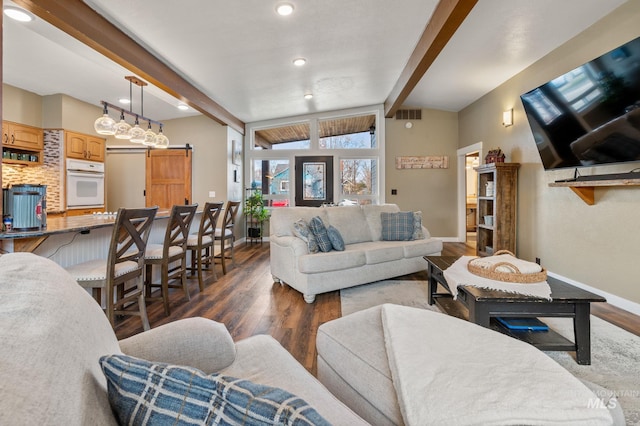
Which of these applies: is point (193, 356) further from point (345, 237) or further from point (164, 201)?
point (164, 201)

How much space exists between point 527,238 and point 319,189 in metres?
4.14

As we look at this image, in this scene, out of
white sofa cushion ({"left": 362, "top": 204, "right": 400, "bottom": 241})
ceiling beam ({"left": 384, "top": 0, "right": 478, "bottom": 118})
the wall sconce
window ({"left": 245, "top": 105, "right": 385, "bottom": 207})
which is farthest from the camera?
window ({"left": 245, "top": 105, "right": 385, "bottom": 207})

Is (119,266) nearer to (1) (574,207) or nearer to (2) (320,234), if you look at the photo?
(2) (320,234)

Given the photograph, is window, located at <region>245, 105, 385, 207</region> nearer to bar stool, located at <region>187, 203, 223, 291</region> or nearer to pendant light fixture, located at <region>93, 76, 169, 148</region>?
pendant light fixture, located at <region>93, 76, 169, 148</region>

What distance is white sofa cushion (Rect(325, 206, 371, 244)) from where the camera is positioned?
3.96m

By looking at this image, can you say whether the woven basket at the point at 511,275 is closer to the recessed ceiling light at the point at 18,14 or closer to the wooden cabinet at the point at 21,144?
the recessed ceiling light at the point at 18,14

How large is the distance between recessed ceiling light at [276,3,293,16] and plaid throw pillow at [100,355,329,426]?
3.16 meters

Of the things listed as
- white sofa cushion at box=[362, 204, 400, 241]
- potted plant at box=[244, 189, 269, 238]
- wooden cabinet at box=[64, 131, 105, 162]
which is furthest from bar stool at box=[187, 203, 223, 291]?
wooden cabinet at box=[64, 131, 105, 162]

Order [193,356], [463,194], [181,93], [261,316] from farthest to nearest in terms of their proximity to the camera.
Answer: [463,194], [181,93], [261,316], [193,356]

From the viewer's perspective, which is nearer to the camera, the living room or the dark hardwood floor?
the dark hardwood floor

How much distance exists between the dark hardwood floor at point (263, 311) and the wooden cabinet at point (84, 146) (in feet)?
11.1

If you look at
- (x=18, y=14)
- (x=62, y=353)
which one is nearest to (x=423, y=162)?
(x=18, y=14)

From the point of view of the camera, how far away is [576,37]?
11.5 ft

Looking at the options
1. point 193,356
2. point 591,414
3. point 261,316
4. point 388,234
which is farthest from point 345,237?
point 591,414
